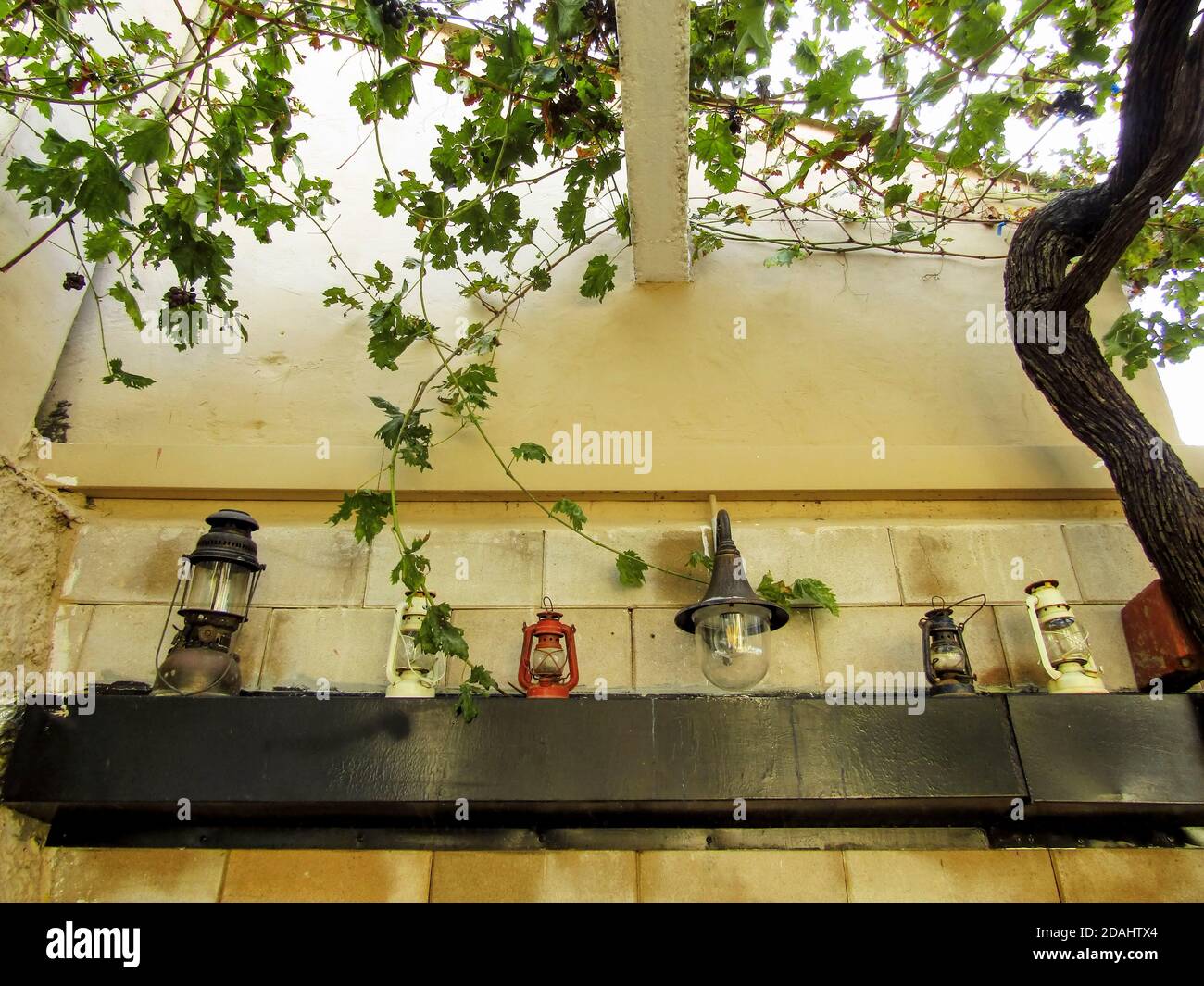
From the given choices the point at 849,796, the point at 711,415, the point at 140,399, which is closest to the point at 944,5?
the point at 711,415

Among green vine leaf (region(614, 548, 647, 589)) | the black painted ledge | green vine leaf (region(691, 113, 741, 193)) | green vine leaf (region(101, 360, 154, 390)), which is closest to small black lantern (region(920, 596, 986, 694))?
the black painted ledge

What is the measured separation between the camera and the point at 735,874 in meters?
1.85

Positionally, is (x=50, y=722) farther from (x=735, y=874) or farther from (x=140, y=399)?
(x=735, y=874)

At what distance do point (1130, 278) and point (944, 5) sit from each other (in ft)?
4.49

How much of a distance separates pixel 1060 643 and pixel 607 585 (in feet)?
4.00

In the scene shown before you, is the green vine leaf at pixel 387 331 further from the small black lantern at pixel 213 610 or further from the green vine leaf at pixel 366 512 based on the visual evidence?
the small black lantern at pixel 213 610

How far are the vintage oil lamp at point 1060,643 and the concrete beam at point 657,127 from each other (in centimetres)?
159

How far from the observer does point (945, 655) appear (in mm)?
1911

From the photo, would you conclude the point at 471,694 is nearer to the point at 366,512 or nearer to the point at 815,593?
the point at 366,512

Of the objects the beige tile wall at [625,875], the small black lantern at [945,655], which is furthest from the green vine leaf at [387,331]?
the small black lantern at [945,655]

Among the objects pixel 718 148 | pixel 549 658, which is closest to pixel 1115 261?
pixel 718 148

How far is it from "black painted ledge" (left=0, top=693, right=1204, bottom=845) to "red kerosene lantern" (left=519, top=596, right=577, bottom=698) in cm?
8

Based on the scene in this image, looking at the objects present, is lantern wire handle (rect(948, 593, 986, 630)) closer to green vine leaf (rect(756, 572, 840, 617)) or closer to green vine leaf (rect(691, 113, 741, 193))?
green vine leaf (rect(756, 572, 840, 617))
